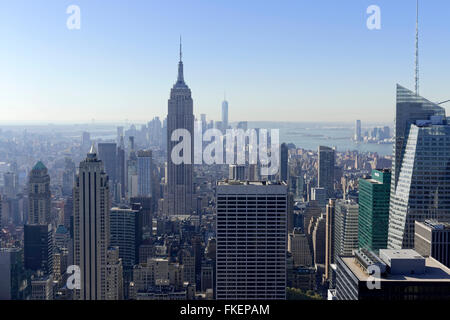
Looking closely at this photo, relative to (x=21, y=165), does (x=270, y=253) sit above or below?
below

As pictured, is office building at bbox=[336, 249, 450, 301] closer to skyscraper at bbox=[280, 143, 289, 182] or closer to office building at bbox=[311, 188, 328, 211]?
skyscraper at bbox=[280, 143, 289, 182]

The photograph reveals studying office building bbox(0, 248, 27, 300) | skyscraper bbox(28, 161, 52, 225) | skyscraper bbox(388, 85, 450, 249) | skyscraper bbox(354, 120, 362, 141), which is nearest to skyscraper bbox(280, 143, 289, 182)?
skyscraper bbox(354, 120, 362, 141)

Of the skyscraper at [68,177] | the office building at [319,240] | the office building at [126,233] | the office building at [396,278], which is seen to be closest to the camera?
the office building at [396,278]

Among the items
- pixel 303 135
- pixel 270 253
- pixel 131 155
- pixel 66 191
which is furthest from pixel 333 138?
pixel 131 155

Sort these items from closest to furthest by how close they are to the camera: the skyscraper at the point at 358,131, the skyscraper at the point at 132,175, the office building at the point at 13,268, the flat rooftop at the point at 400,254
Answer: the flat rooftop at the point at 400,254
the office building at the point at 13,268
the skyscraper at the point at 358,131
the skyscraper at the point at 132,175

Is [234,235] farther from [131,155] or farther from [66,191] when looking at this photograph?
[131,155]

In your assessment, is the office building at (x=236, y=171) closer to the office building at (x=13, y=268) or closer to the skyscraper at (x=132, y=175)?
the skyscraper at (x=132, y=175)

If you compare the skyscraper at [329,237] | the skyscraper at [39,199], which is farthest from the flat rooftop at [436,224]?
the skyscraper at [39,199]
